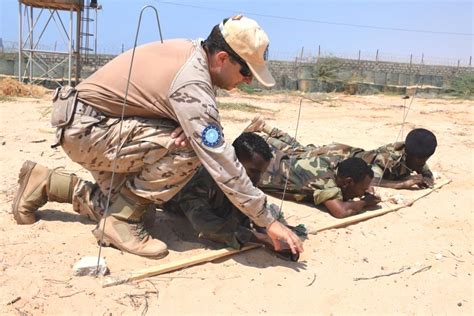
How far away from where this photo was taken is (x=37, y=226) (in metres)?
2.68

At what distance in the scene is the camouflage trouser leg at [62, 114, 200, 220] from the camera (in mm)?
2365

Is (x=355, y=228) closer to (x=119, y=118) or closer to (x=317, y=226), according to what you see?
(x=317, y=226)

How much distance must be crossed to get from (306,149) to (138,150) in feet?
7.48

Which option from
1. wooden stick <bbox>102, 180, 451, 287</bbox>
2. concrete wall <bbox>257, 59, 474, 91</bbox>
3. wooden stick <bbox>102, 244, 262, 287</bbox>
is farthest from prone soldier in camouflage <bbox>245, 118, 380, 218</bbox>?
concrete wall <bbox>257, 59, 474, 91</bbox>

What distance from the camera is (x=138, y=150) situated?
2400mm

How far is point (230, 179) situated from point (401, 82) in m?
19.5

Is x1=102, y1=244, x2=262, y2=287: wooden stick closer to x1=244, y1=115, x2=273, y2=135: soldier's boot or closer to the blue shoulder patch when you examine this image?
the blue shoulder patch

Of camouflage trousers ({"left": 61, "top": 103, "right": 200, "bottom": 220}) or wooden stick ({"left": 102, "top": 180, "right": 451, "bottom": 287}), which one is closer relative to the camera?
wooden stick ({"left": 102, "top": 180, "right": 451, "bottom": 287})

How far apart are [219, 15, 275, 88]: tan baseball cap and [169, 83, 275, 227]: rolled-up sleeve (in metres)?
0.21

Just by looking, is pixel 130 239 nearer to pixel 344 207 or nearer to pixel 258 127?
pixel 344 207

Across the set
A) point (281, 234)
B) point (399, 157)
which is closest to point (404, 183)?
point (399, 157)

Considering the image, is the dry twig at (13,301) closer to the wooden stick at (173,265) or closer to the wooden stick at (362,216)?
the wooden stick at (173,265)

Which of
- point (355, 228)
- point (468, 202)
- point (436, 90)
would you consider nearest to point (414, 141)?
point (468, 202)

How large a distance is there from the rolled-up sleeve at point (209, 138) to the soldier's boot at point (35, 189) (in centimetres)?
93
